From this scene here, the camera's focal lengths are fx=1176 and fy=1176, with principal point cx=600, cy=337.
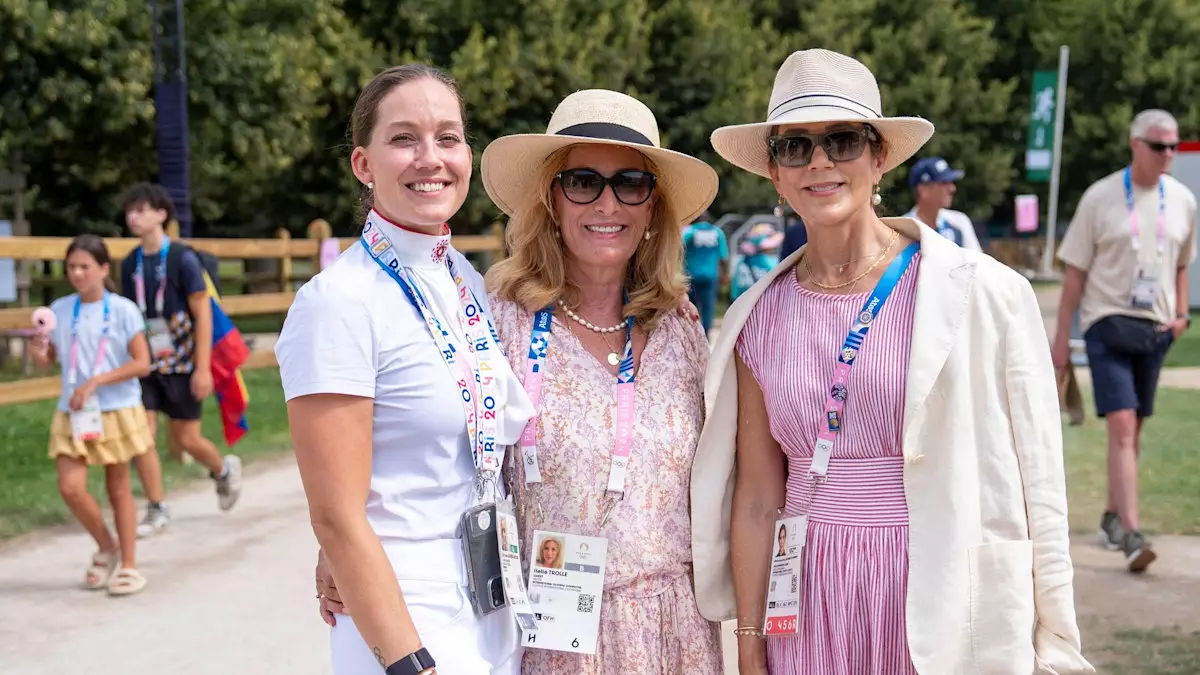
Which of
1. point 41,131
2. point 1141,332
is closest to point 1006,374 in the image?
point 1141,332

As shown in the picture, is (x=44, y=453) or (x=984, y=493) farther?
(x=44, y=453)

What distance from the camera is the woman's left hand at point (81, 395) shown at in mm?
5871

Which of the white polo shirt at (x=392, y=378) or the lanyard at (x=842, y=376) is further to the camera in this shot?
the lanyard at (x=842, y=376)

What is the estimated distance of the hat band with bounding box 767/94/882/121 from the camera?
262 cm

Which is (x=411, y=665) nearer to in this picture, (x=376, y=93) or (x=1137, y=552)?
(x=376, y=93)

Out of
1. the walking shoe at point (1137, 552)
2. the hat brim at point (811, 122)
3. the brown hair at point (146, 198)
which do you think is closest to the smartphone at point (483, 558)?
the hat brim at point (811, 122)

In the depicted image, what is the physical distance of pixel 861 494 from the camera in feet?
8.30

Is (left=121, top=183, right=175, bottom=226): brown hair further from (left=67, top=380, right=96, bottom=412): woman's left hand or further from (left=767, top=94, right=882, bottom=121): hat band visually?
(left=767, top=94, right=882, bottom=121): hat band

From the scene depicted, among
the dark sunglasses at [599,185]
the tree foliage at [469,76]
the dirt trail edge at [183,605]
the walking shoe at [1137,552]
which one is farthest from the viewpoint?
the tree foliage at [469,76]

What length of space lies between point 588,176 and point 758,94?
869 inches

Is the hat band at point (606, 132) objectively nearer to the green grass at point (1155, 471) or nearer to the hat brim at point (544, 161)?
the hat brim at point (544, 161)

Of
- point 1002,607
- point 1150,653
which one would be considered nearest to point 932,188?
point 1150,653

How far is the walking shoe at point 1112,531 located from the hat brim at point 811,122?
3.85 metres

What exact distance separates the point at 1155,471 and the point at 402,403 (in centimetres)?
713
